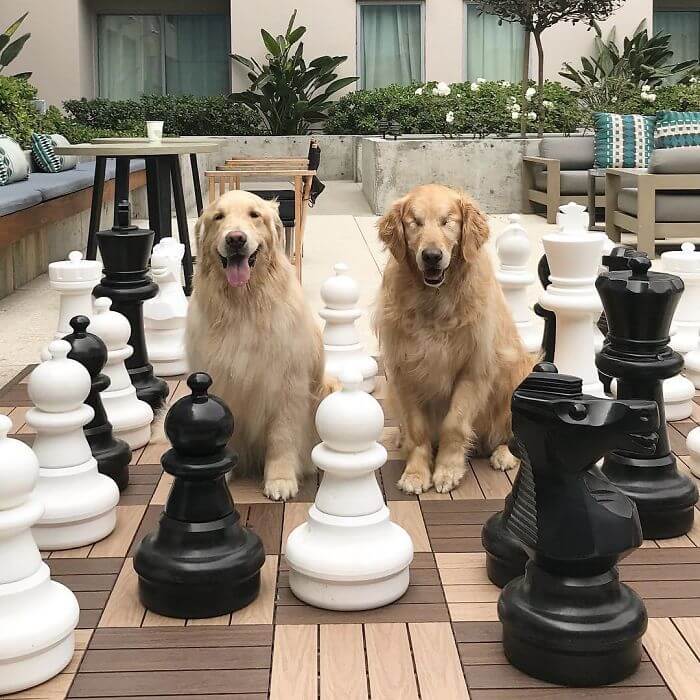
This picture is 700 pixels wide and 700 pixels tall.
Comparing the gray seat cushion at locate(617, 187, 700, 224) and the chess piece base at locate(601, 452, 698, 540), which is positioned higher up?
the gray seat cushion at locate(617, 187, 700, 224)

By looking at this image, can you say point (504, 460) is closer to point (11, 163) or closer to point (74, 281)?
point (74, 281)

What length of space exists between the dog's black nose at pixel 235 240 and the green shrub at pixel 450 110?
975 cm

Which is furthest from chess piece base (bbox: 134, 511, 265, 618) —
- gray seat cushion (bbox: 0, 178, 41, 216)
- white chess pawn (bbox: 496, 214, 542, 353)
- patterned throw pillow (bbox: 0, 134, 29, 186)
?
patterned throw pillow (bbox: 0, 134, 29, 186)

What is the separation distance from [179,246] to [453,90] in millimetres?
11305

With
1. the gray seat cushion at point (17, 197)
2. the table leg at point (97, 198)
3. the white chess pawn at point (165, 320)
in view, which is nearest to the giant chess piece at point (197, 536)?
the white chess pawn at point (165, 320)

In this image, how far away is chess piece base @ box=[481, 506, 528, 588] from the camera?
90.0 inches

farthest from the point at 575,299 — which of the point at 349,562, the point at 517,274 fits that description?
the point at 349,562

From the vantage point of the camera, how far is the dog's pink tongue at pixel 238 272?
3082 mm

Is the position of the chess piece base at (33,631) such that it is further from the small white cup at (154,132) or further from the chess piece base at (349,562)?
the small white cup at (154,132)

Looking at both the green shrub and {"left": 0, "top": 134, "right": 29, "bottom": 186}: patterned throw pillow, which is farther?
the green shrub

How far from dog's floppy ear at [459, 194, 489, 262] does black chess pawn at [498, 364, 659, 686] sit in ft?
4.22

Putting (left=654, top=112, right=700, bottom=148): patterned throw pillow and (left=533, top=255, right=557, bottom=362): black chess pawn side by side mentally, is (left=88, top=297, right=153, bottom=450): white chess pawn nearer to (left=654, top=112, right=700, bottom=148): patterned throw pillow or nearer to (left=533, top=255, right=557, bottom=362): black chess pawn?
(left=533, top=255, right=557, bottom=362): black chess pawn

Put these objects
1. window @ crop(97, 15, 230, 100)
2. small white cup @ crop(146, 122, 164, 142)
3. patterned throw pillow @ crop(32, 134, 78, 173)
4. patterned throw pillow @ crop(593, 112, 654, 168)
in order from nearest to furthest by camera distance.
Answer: small white cup @ crop(146, 122, 164, 142), patterned throw pillow @ crop(32, 134, 78, 173), patterned throw pillow @ crop(593, 112, 654, 168), window @ crop(97, 15, 230, 100)

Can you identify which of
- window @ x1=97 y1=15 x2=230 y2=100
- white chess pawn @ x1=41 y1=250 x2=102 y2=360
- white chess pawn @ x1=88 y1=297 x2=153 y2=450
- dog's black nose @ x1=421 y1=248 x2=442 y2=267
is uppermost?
window @ x1=97 y1=15 x2=230 y2=100
